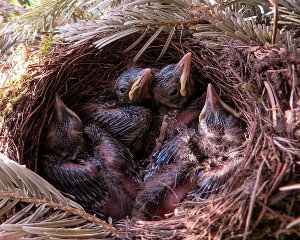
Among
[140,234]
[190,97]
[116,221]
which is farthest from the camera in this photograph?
[190,97]

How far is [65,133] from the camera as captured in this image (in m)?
1.31

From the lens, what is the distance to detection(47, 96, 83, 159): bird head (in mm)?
1307

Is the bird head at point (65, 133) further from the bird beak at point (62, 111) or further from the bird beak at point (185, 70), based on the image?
the bird beak at point (185, 70)

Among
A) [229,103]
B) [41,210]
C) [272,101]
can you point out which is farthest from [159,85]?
[41,210]

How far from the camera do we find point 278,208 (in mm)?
870

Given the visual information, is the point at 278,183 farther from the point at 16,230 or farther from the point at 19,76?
the point at 19,76

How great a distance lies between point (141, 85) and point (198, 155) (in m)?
0.26

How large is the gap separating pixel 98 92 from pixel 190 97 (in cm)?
26

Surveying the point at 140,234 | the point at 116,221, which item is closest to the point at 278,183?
the point at 140,234

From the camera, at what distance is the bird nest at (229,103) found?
2.85ft

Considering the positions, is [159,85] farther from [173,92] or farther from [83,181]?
[83,181]

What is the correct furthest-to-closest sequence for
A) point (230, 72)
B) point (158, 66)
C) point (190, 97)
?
point (158, 66)
point (190, 97)
point (230, 72)

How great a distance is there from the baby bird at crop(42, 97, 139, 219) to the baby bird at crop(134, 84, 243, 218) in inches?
1.8

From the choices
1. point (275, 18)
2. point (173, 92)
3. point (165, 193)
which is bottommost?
point (165, 193)
